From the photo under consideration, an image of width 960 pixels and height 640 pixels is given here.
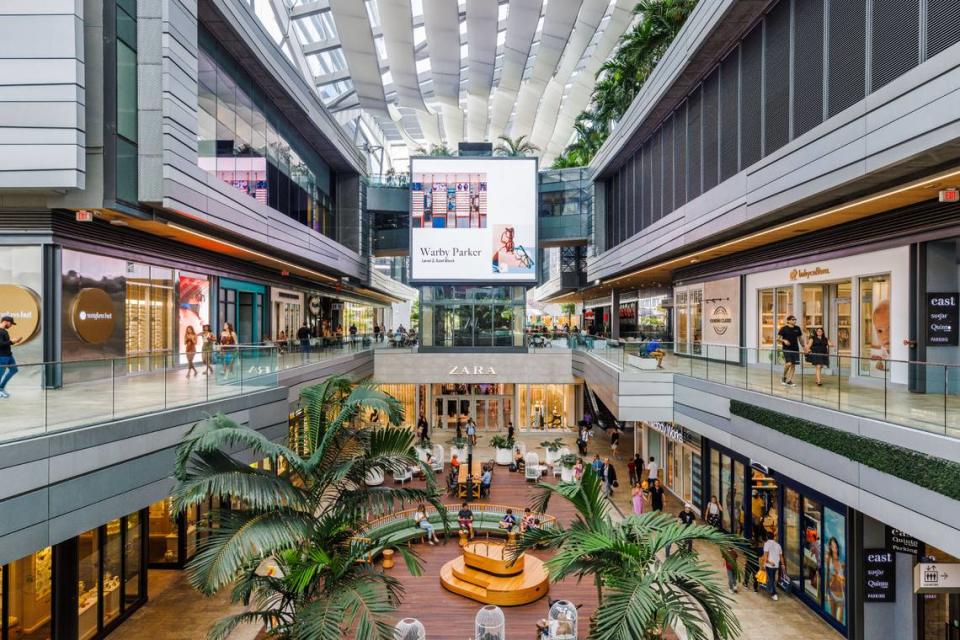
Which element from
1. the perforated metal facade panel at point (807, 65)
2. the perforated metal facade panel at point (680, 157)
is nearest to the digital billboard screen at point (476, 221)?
the perforated metal facade panel at point (680, 157)

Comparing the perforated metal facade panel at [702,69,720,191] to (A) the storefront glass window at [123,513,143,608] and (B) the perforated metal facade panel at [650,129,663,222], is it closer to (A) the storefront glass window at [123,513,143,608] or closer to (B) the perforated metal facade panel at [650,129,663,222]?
(B) the perforated metal facade panel at [650,129,663,222]

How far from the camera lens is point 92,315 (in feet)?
40.5

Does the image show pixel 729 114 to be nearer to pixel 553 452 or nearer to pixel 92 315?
pixel 553 452

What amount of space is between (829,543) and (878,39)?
9.13 metres

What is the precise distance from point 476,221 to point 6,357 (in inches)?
840

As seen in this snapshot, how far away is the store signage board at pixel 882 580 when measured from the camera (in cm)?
972

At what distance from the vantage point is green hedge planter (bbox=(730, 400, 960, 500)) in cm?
Answer: 650

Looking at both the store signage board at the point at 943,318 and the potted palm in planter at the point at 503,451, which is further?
the potted palm in planter at the point at 503,451

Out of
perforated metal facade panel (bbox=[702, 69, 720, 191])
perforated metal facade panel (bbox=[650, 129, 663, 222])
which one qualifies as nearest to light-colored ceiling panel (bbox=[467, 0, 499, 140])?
perforated metal facade panel (bbox=[650, 129, 663, 222])

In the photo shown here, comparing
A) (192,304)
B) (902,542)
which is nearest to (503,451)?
(192,304)

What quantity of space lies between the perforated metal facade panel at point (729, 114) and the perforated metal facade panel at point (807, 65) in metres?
2.78

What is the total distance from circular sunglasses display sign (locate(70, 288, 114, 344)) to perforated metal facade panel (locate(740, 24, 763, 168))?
15.7m

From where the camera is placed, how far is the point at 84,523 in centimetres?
726

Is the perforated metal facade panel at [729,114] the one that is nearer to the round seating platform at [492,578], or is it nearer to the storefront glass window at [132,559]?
the round seating platform at [492,578]
